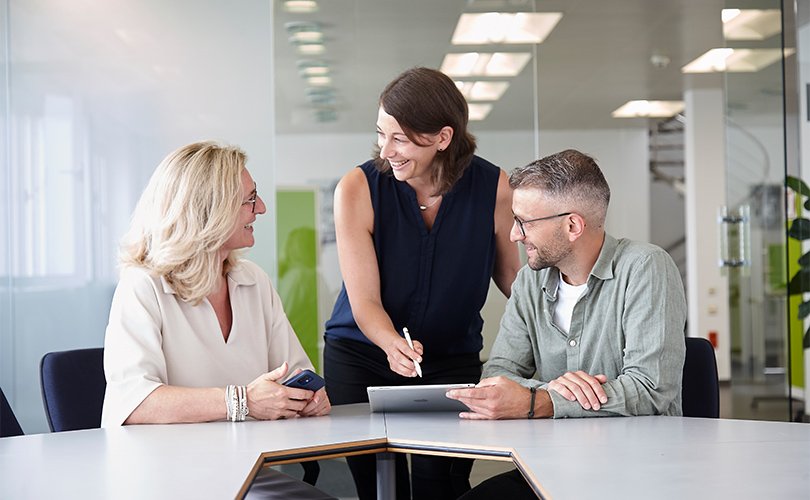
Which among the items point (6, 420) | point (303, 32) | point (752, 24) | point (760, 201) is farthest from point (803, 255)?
point (6, 420)

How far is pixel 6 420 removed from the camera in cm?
253

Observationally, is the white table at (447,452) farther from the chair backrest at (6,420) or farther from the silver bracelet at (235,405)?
the chair backrest at (6,420)

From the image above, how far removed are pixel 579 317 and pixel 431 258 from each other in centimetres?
61

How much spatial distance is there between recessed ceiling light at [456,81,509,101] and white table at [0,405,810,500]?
107 inches

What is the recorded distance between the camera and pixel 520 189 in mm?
2447

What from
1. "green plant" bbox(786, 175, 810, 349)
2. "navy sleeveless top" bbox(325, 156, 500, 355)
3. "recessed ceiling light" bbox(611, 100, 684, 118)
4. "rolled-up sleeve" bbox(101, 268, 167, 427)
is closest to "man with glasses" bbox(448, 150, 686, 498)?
"navy sleeveless top" bbox(325, 156, 500, 355)

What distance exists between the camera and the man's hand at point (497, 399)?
86.0 inches

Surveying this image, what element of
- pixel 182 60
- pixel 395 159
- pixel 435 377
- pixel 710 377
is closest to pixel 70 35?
pixel 182 60

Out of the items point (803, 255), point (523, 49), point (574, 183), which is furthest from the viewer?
point (803, 255)

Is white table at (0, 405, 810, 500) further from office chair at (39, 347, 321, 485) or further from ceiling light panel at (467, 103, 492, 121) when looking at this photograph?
ceiling light panel at (467, 103, 492, 121)

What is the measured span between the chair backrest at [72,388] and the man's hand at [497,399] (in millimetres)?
1120

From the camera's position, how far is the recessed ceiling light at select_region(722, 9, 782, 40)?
17.3 feet

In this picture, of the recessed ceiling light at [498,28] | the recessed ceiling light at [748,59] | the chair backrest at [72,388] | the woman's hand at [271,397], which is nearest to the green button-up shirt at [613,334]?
the woman's hand at [271,397]

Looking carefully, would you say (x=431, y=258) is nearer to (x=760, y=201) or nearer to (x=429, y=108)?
(x=429, y=108)
